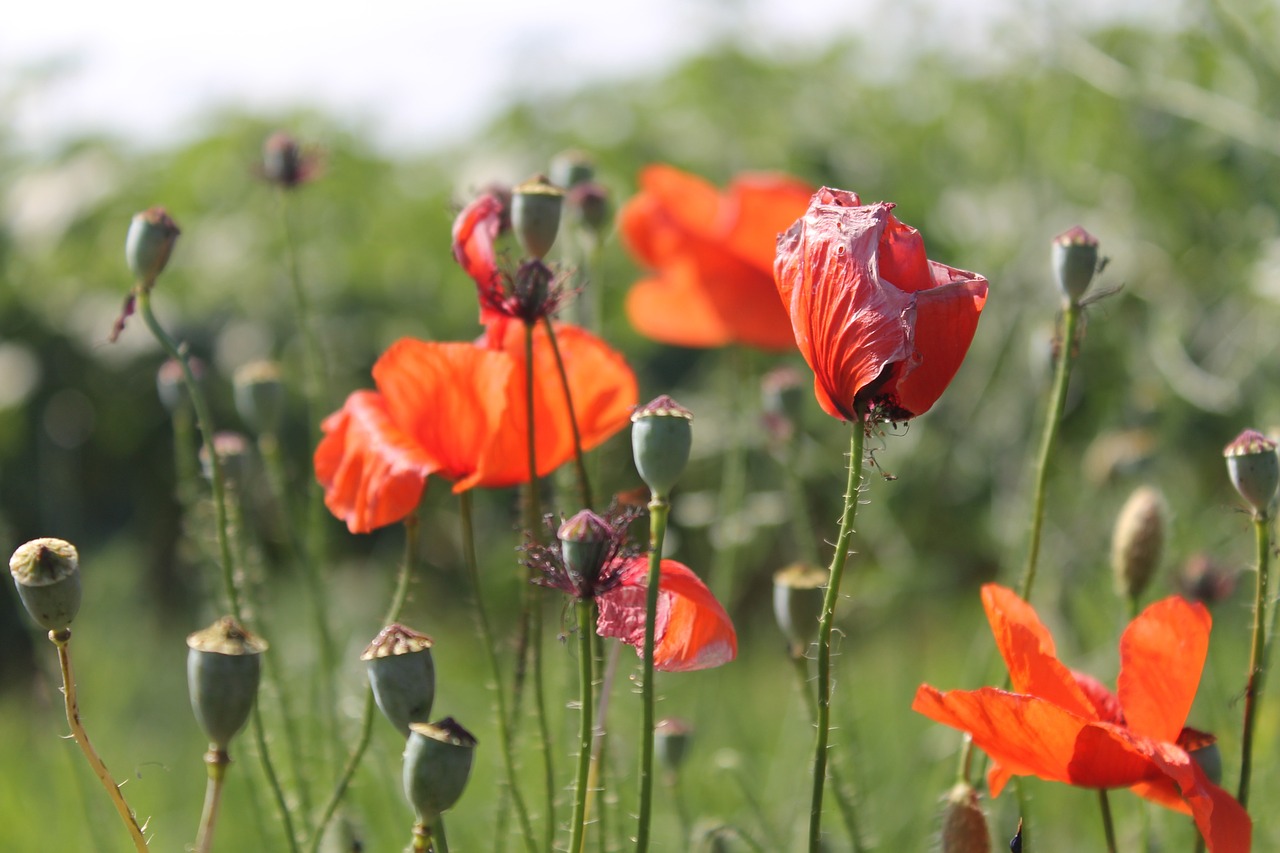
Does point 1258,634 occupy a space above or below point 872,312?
below

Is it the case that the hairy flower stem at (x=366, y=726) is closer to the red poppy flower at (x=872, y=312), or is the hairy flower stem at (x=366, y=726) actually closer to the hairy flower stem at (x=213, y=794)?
the hairy flower stem at (x=213, y=794)

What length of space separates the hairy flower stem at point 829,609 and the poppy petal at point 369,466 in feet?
0.73

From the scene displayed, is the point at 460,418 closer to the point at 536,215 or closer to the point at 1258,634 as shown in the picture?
the point at 536,215

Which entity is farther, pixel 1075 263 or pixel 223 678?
pixel 1075 263

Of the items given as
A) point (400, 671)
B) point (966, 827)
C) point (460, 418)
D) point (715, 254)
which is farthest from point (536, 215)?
point (715, 254)

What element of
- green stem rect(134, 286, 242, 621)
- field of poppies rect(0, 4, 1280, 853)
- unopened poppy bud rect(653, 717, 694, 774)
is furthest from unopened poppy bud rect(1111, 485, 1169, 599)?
green stem rect(134, 286, 242, 621)

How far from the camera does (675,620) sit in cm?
59

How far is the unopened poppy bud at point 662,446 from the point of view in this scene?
52 centimetres

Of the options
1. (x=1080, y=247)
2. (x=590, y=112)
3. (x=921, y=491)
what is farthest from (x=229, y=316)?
(x=1080, y=247)

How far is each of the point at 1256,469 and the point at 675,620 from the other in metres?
0.26

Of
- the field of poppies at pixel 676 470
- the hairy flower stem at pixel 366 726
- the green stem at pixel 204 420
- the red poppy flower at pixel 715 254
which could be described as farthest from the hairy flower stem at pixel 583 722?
the red poppy flower at pixel 715 254

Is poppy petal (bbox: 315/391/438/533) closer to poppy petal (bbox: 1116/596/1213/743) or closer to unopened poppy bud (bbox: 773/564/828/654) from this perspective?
unopened poppy bud (bbox: 773/564/828/654)

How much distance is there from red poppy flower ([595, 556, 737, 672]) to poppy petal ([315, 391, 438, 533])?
0.12 m

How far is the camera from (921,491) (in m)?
2.08
